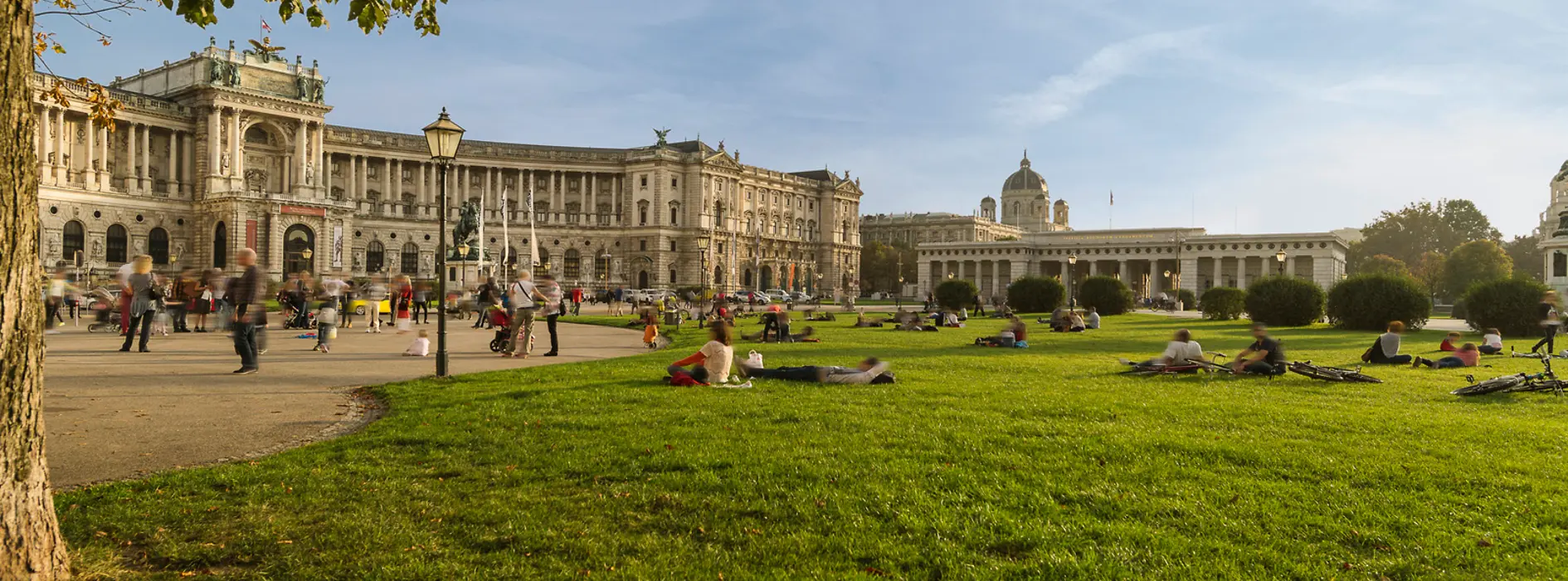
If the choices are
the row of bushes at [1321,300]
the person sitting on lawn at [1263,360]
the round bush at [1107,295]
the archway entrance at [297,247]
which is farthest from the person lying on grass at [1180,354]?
the archway entrance at [297,247]

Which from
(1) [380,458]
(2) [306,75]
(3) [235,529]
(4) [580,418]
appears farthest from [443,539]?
(2) [306,75]

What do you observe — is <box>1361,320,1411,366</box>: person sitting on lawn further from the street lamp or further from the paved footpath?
the street lamp

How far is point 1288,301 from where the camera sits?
34281mm

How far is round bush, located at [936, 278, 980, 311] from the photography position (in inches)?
1900

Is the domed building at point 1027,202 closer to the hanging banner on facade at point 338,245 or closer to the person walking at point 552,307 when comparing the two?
the hanging banner on facade at point 338,245

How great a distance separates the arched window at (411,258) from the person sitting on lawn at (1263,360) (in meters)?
77.2

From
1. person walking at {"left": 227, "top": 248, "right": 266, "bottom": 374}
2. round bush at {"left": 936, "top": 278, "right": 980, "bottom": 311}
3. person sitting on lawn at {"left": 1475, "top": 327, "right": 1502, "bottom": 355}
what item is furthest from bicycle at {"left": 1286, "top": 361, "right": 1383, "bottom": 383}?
round bush at {"left": 936, "top": 278, "right": 980, "bottom": 311}

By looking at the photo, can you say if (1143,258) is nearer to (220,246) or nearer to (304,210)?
(304,210)

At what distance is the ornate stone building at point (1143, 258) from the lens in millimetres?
85250

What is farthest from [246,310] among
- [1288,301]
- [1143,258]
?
[1143,258]

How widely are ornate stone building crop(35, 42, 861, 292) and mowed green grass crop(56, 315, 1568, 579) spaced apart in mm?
38001

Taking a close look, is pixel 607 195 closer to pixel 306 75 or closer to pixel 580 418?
pixel 306 75

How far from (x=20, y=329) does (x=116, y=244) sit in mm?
69860

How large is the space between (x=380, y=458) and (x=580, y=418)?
2070mm
